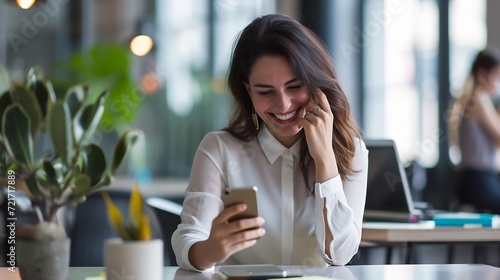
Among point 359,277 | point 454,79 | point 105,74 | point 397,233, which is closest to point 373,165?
point 397,233

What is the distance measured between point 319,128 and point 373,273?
1.61 ft

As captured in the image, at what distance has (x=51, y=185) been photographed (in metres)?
1.54

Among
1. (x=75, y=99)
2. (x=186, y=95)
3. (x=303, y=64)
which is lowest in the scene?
(x=75, y=99)

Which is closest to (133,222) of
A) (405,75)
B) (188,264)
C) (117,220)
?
(117,220)

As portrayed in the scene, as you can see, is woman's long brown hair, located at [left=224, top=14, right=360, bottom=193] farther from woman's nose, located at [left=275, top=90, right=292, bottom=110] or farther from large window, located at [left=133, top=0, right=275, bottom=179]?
large window, located at [left=133, top=0, right=275, bottom=179]

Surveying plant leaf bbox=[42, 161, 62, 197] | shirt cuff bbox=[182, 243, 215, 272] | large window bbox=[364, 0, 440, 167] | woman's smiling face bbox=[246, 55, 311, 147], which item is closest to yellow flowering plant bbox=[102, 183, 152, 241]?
plant leaf bbox=[42, 161, 62, 197]

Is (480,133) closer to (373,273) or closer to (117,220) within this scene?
(373,273)

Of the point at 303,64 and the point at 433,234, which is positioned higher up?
the point at 303,64

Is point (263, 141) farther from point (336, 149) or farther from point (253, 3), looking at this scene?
point (253, 3)

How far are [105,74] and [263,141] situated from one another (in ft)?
20.9

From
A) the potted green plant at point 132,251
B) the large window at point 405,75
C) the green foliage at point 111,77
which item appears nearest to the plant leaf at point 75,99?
the potted green plant at point 132,251

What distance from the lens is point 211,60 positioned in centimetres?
926

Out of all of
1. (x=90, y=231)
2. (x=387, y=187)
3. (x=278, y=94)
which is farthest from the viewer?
(x=90, y=231)

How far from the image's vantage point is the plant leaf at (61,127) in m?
1.52
